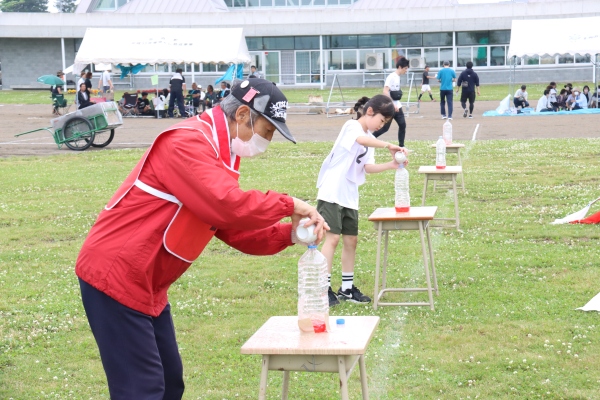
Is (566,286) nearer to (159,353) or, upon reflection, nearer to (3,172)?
(159,353)

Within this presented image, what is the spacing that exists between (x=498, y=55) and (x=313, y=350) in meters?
56.2

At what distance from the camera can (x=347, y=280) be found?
7.97 metres

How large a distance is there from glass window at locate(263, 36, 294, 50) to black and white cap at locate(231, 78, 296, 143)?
56343mm

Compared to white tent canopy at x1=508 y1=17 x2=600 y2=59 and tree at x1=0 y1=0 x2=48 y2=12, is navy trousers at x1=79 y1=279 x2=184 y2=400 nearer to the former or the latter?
white tent canopy at x1=508 y1=17 x2=600 y2=59

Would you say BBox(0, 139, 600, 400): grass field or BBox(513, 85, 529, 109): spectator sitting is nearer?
BBox(0, 139, 600, 400): grass field

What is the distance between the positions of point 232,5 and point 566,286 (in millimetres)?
58854

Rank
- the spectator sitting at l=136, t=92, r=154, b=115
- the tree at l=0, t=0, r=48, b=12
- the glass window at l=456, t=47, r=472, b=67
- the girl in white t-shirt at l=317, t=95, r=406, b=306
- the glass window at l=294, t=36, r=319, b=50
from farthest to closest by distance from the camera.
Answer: the tree at l=0, t=0, r=48, b=12, the glass window at l=294, t=36, r=319, b=50, the glass window at l=456, t=47, r=472, b=67, the spectator sitting at l=136, t=92, r=154, b=115, the girl in white t-shirt at l=317, t=95, r=406, b=306

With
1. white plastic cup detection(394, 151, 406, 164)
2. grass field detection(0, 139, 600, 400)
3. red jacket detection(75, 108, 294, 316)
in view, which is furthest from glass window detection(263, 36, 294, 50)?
A: red jacket detection(75, 108, 294, 316)

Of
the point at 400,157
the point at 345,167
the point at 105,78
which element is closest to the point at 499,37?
the point at 105,78

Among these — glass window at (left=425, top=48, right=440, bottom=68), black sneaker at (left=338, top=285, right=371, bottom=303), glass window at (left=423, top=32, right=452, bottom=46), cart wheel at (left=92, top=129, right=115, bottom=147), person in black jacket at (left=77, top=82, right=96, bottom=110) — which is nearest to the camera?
black sneaker at (left=338, top=285, right=371, bottom=303)

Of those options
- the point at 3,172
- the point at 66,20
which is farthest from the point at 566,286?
the point at 66,20

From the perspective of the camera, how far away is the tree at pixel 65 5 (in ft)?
444

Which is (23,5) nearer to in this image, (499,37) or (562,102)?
(499,37)

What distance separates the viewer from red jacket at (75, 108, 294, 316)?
336cm
